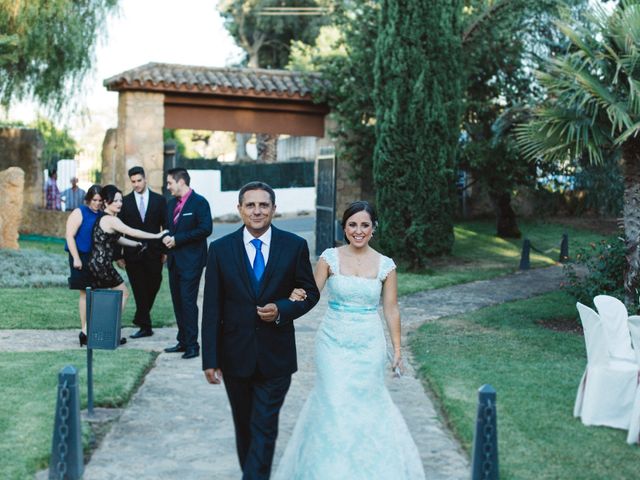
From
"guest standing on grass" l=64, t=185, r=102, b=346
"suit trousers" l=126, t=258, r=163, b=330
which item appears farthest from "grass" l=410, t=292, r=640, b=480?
"guest standing on grass" l=64, t=185, r=102, b=346

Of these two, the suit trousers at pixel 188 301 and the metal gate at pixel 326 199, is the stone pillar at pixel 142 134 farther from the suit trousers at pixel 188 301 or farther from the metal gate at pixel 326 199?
the suit trousers at pixel 188 301

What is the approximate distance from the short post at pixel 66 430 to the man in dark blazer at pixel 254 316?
874mm

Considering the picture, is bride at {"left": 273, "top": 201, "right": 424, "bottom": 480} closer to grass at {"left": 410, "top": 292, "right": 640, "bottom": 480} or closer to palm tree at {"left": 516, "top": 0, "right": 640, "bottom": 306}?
grass at {"left": 410, "top": 292, "right": 640, "bottom": 480}

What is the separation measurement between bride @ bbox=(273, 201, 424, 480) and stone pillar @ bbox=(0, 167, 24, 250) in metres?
14.5

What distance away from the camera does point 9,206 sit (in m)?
19.1

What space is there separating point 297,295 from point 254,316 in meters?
0.28

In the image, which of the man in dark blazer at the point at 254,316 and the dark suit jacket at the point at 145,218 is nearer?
the man in dark blazer at the point at 254,316

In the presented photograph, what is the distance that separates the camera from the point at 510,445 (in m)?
6.69

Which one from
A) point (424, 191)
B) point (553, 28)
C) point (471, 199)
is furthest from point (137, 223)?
point (471, 199)

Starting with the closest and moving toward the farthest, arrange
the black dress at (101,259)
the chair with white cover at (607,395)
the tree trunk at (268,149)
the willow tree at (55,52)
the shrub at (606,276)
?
1. the chair with white cover at (607,395)
2. the black dress at (101,259)
3. the shrub at (606,276)
4. the willow tree at (55,52)
5. the tree trunk at (268,149)

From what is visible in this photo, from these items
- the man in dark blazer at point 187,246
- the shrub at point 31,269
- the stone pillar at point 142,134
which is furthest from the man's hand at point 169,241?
the stone pillar at point 142,134

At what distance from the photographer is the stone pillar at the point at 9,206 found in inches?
750

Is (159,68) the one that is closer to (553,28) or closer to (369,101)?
(369,101)

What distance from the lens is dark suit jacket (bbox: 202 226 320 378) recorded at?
17.1 feet
